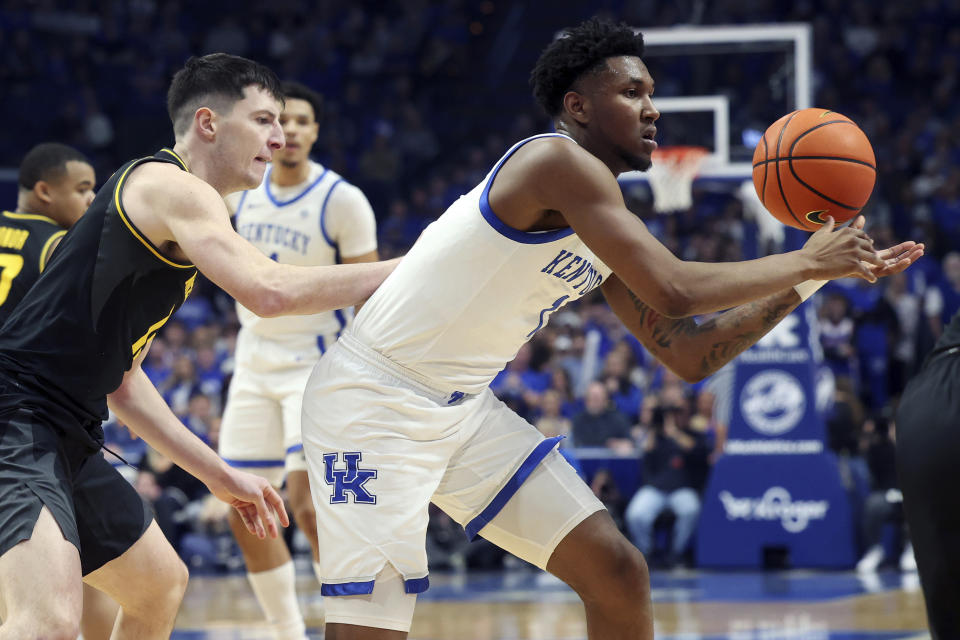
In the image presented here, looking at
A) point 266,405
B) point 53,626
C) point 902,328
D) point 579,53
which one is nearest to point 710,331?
point 579,53

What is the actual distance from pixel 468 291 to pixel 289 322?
256cm

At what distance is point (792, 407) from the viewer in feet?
32.0

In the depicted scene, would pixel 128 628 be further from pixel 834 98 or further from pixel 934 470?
pixel 834 98

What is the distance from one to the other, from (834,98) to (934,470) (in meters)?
13.7

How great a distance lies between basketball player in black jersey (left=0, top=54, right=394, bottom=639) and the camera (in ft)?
9.64

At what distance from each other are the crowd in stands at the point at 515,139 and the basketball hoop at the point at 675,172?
45cm

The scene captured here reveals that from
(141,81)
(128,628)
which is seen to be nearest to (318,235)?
(128,628)

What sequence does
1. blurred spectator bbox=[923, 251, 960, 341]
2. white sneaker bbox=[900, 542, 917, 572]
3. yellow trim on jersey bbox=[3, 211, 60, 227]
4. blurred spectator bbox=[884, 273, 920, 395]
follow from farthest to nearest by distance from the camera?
blurred spectator bbox=[923, 251, 960, 341]
blurred spectator bbox=[884, 273, 920, 395]
white sneaker bbox=[900, 542, 917, 572]
yellow trim on jersey bbox=[3, 211, 60, 227]

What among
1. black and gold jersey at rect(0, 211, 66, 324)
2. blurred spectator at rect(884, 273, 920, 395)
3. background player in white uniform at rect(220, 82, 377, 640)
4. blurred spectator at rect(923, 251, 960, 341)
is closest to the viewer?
black and gold jersey at rect(0, 211, 66, 324)

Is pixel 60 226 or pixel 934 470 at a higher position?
pixel 60 226

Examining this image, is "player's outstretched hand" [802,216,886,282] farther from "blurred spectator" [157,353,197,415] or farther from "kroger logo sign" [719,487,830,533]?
"blurred spectator" [157,353,197,415]

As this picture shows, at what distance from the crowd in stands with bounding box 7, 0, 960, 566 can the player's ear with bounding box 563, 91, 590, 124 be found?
6.80 meters

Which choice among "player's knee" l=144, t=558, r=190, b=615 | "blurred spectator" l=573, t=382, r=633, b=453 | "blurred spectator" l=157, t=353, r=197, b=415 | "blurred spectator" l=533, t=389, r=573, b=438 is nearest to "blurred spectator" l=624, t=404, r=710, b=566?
"blurred spectator" l=573, t=382, r=633, b=453

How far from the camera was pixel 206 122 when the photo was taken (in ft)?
11.2
